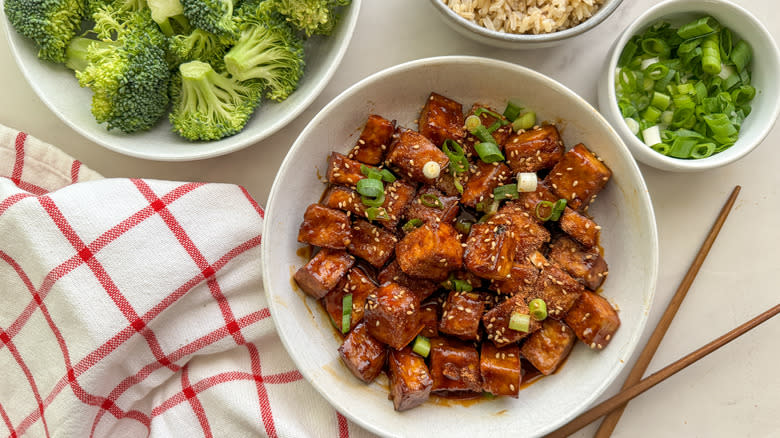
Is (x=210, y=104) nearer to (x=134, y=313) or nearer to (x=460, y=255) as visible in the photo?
(x=134, y=313)

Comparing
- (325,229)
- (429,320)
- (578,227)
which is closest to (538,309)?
(578,227)

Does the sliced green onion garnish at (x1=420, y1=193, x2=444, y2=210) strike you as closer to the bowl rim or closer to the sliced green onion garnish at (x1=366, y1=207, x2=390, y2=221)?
the sliced green onion garnish at (x1=366, y1=207, x2=390, y2=221)

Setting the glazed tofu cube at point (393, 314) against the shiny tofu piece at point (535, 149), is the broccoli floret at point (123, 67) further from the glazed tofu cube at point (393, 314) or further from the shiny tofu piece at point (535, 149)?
the shiny tofu piece at point (535, 149)

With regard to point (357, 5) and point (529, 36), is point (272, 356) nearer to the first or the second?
point (357, 5)

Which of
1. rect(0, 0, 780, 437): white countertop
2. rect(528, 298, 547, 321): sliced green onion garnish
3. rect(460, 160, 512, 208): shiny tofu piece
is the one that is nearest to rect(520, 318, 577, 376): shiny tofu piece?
rect(528, 298, 547, 321): sliced green onion garnish

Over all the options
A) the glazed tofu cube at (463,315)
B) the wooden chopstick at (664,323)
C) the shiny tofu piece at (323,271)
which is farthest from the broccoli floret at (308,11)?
the wooden chopstick at (664,323)

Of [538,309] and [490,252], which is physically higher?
[490,252]

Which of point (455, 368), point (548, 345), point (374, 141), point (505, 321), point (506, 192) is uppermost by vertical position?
point (374, 141)
